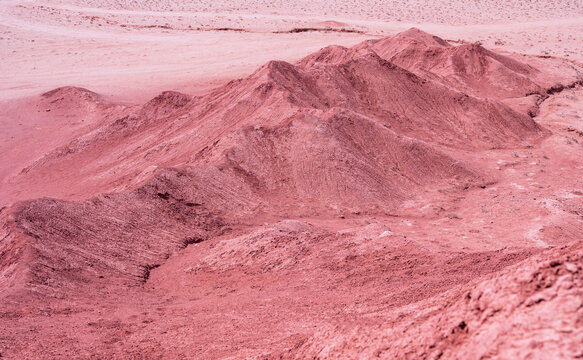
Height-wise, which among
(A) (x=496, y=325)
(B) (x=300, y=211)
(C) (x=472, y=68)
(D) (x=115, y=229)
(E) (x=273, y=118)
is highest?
(C) (x=472, y=68)

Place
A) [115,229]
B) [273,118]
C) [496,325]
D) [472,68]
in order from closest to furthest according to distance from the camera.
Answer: [496,325], [115,229], [273,118], [472,68]

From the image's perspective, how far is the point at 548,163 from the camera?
2117cm

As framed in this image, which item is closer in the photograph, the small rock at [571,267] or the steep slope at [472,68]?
the small rock at [571,267]

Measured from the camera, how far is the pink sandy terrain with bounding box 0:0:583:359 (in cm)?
669

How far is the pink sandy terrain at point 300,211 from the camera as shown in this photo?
22.0 ft

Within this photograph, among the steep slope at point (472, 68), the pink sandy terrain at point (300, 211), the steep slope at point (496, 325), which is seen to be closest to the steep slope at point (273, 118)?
the pink sandy terrain at point (300, 211)

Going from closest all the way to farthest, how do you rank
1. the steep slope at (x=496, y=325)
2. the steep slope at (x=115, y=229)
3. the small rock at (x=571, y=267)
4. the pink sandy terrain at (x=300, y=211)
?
the steep slope at (x=496, y=325), the small rock at (x=571, y=267), the pink sandy terrain at (x=300, y=211), the steep slope at (x=115, y=229)

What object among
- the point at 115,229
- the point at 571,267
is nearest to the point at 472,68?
the point at 115,229

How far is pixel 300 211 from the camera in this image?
52.3ft

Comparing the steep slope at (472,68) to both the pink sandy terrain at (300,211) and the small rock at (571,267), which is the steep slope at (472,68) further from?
the small rock at (571,267)

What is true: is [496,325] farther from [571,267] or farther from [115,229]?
[115,229]

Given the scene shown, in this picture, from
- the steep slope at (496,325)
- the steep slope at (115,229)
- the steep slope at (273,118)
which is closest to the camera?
the steep slope at (496,325)

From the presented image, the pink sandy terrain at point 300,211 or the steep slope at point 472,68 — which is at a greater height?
the steep slope at point 472,68

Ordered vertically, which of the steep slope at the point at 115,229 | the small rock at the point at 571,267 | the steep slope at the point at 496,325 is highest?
the small rock at the point at 571,267
